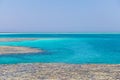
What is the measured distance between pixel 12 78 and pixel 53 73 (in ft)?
9.26

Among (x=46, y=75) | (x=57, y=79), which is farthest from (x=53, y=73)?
(x=57, y=79)

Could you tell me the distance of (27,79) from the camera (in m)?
14.6

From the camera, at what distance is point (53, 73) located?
16469 millimetres

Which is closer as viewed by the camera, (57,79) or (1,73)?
(57,79)

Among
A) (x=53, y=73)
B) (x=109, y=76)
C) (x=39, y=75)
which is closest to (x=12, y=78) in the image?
(x=39, y=75)

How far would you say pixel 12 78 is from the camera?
14.7m

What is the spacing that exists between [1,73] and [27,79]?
8.14 ft

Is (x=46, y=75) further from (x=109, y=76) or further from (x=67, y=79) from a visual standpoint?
(x=109, y=76)

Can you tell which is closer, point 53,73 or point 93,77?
point 93,77

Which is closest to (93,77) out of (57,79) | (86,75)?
(86,75)

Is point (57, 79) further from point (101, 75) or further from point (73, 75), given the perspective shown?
point (101, 75)

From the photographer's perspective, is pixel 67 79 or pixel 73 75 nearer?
pixel 67 79

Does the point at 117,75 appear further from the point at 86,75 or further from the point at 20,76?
the point at 20,76

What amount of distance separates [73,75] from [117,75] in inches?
103
